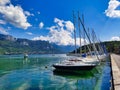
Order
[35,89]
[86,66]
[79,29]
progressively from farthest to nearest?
[79,29] → [86,66] → [35,89]

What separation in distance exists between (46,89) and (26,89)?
90.4 inches

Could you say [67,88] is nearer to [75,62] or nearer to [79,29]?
[75,62]

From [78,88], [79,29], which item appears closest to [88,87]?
[78,88]

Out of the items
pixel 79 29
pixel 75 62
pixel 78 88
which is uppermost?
pixel 79 29

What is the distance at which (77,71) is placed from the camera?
124 feet

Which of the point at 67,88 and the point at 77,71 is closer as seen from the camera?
the point at 67,88

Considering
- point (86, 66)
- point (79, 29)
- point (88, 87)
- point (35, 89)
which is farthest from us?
point (79, 29)

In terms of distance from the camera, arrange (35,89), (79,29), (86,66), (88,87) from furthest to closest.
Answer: (79,29) < (86,66) < (88,87) < (35,89)

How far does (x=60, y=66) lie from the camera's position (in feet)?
128

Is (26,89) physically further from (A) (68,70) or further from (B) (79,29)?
(B) (79,29)

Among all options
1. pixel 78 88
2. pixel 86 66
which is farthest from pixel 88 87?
pixel 86 66

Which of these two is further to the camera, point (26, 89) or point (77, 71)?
point (77, 71)

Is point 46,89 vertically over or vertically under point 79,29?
under

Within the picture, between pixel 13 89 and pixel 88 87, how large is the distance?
9.06 metres
